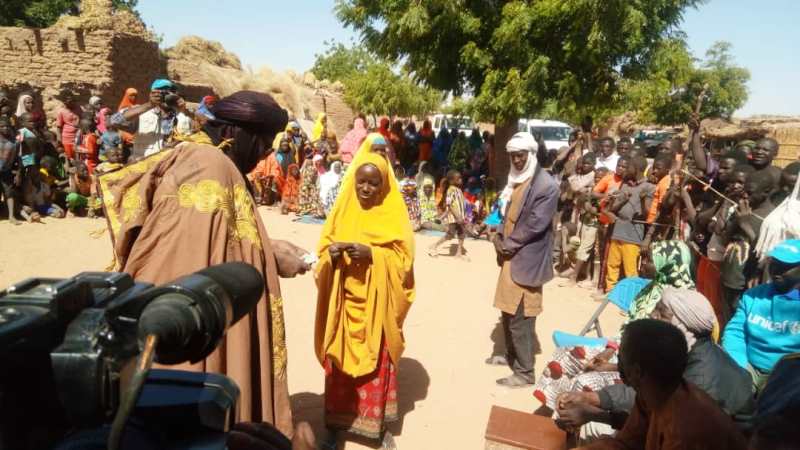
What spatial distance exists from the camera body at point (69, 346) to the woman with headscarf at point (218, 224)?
43.0 inches

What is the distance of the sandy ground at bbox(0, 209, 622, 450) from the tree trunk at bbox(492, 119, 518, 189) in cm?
310

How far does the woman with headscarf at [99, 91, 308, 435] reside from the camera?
1935 mm

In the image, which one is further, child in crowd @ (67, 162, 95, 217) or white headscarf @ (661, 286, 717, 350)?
child in crowd @ (67, 162, 95, 217)

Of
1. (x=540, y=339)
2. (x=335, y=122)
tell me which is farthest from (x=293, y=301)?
(x=335, y=122)

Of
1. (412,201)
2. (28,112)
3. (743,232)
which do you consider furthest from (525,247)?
(28,112)

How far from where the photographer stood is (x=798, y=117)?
17703 mm

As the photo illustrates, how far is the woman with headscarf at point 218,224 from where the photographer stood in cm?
193

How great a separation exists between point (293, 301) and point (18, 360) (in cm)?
587

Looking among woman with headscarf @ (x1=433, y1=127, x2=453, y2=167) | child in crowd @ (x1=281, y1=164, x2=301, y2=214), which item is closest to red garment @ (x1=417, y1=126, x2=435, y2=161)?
woman with headscarf @ (x1=433, y1=127, x2=453, y2=167)

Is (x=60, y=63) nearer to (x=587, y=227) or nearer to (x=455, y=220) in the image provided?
(x=455, y=220)

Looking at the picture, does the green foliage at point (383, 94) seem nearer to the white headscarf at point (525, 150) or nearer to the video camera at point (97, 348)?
the white headscarf at point (525, 150)

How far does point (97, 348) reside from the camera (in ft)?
2.34

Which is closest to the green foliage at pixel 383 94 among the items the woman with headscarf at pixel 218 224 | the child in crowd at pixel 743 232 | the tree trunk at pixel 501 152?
the tree trunk at pixel 501 152

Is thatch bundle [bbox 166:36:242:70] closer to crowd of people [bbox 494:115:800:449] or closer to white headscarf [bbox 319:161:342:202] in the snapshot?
white headscarf [bbox 319:161:342:202]
